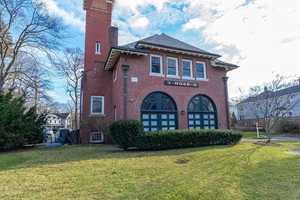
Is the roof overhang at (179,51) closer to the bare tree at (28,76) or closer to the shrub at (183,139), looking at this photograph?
the shrub at (183,139)

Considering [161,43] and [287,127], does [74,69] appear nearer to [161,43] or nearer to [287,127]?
[161,43]

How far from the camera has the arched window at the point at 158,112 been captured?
55.8 ft

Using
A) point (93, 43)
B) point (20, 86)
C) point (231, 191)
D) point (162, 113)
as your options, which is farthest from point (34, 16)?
point (231, 191)

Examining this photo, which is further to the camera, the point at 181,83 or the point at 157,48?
the point at 181,83

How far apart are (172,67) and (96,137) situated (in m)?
9.62

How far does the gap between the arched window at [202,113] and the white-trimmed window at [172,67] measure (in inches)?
105

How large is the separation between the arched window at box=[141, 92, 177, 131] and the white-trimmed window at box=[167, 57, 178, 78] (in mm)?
1843

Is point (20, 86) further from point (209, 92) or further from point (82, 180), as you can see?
point (82, 180)

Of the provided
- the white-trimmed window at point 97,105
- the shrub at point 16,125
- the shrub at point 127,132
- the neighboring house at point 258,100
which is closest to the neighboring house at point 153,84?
the white-trimmed window at point 97,105

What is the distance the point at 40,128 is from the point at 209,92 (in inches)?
573

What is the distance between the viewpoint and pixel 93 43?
898 inches

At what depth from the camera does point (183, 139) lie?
13.7 m

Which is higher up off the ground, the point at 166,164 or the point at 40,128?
the point at 40,128

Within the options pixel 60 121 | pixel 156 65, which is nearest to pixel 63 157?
pixel 156 65
